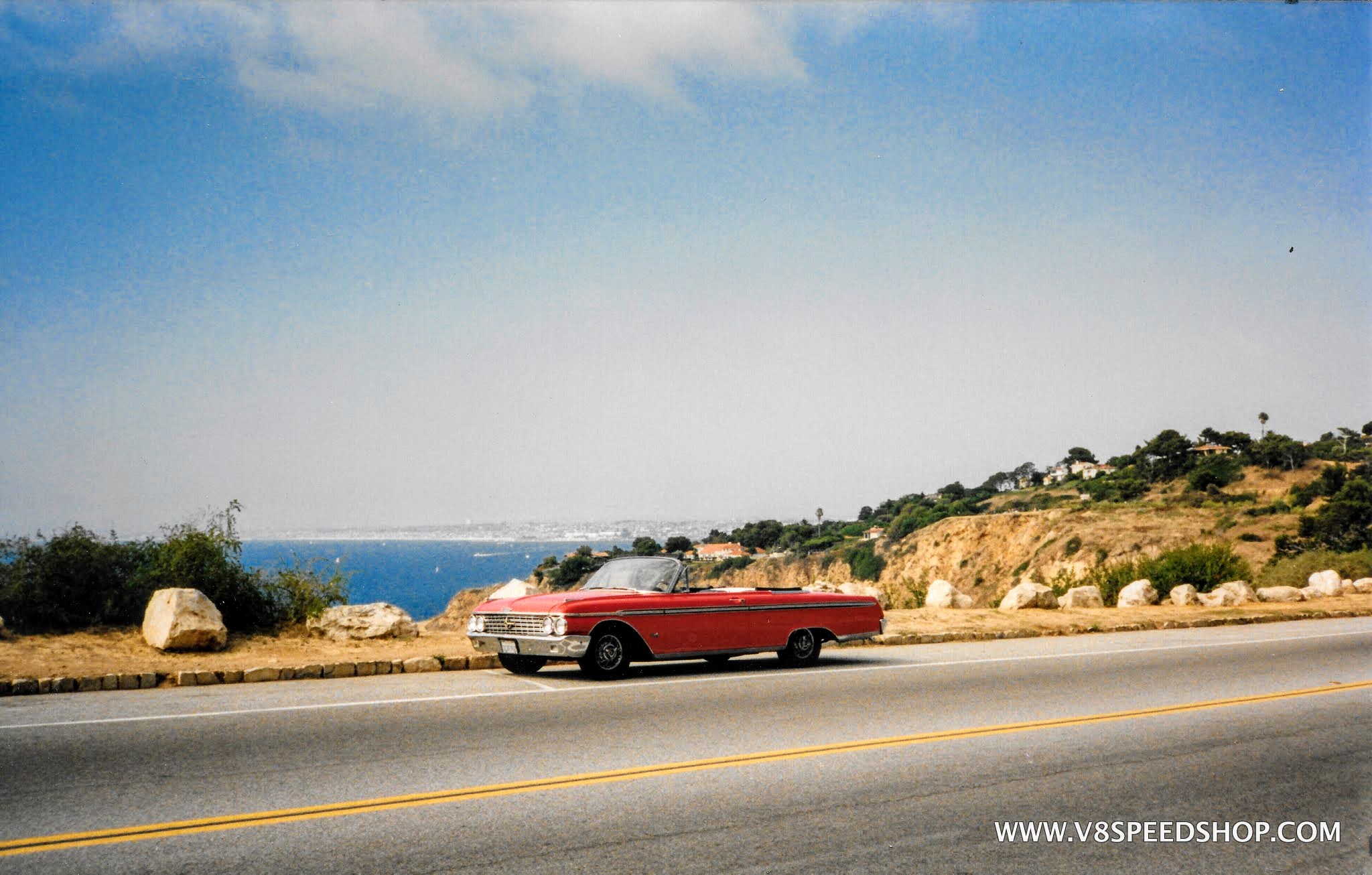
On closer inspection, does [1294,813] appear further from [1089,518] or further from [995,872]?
[1089,518]

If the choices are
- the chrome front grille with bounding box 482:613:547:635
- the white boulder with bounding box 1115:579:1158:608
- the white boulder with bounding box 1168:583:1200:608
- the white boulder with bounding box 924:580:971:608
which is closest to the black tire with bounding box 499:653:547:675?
the chrome front grille with bounding box 482:613:547:635

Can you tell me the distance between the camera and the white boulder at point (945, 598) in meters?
23.4

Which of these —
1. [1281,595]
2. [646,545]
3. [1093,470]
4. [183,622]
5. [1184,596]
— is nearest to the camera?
[183,622]

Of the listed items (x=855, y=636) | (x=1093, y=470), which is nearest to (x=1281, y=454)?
(x=1093, y=470)

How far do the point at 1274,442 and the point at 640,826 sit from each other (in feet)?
300

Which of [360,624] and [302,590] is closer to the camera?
[360,624]

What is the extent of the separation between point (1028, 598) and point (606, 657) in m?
14.7

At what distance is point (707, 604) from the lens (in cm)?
1269

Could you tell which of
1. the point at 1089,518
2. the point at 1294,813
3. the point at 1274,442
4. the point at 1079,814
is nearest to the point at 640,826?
the point at 1079,814

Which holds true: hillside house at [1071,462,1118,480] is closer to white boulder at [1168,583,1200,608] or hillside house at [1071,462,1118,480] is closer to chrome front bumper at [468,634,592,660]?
white boulder at [1168,583,1200,608]

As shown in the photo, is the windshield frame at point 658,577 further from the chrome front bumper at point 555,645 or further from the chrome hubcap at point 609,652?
the chrome front bumper at point 555,645

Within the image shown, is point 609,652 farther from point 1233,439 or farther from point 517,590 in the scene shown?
point 1233,439

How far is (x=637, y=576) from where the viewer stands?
1305 cm

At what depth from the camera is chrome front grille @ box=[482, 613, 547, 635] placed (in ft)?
38.7
